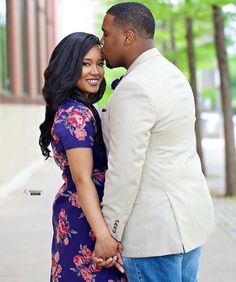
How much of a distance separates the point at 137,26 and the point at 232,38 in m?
16.8

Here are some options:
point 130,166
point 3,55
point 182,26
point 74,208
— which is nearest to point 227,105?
point 3,55

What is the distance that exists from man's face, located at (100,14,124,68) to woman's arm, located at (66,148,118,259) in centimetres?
37

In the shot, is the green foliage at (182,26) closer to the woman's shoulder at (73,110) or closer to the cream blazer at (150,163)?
the woman's shoulder at (73,110)

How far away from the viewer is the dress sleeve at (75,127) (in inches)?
121

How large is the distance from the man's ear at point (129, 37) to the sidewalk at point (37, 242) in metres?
1.22

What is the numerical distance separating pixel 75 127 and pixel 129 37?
43cm

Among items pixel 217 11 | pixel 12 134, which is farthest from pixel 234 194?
pixel 12 134

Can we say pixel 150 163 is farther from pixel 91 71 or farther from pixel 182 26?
pixel 182 26

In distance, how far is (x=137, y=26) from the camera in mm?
2980

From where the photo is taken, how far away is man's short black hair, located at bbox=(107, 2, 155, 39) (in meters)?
2.98

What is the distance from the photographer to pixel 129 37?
2986 millimetres

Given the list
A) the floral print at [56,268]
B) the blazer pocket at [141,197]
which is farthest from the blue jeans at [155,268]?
the floral print at [56,268]

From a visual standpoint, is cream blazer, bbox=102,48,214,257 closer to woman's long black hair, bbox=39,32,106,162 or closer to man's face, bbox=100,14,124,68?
man's face, bbox=100,14,124,68

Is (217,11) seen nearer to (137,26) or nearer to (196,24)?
(196,24)
